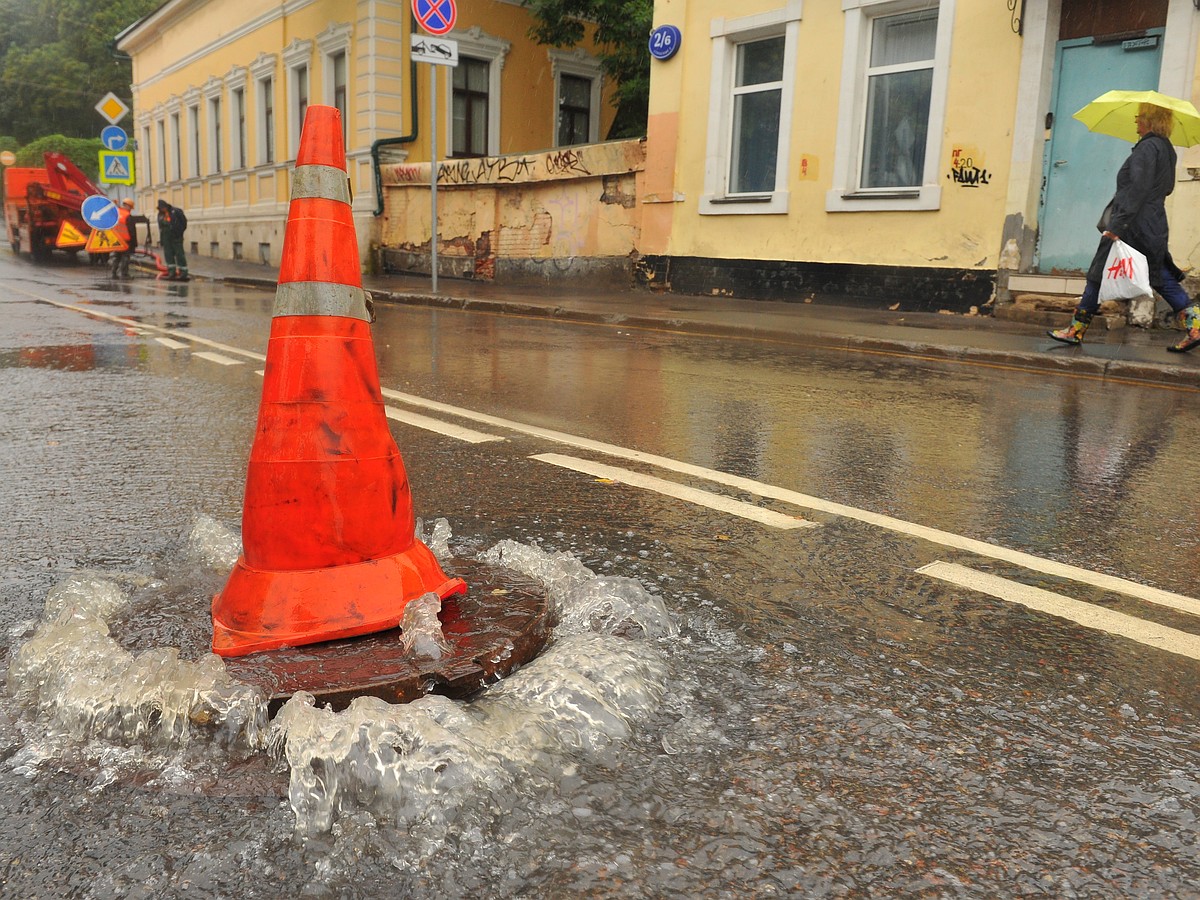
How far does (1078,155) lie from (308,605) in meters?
12.0

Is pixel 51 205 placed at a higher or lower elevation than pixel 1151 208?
higher

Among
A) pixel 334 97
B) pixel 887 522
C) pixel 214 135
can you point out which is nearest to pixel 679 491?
pixel 887 522

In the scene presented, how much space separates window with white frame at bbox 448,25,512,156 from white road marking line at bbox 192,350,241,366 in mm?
18514

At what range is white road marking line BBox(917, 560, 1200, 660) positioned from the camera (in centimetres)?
267

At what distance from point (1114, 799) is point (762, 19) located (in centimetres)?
1486

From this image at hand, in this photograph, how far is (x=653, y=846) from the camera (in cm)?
174

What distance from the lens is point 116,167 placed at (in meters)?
24.7

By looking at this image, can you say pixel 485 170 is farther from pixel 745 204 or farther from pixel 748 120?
pixel 745 204

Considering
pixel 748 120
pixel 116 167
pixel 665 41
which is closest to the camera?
pixel 748 120

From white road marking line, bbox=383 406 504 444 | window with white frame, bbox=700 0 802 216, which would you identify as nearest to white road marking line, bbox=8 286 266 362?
white road marking line, bbox=383 406 504 444

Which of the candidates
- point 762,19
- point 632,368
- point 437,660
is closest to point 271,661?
point 437,660

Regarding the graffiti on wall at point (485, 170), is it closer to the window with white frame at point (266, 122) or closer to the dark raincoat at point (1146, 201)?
the window with white frame at point (266, 122)

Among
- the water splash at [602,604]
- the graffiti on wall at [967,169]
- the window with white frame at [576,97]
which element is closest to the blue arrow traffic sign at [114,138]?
the window with white frame at [576,97]

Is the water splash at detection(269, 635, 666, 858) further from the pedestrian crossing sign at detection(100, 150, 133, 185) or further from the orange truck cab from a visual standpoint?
the orange truck cab
